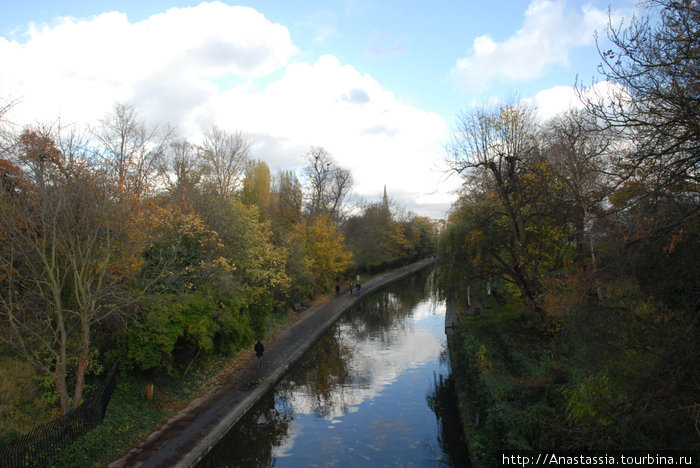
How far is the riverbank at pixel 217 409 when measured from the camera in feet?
32.4

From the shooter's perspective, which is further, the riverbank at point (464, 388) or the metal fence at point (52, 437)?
the riverbank at point (464, 388)

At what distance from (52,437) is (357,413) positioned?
8.74 metres

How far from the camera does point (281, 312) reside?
28672 mm

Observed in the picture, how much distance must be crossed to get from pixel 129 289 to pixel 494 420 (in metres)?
10.4

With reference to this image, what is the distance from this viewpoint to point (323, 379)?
17.9m

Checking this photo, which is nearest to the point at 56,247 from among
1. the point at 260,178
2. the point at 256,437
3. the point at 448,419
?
the point at 256,437

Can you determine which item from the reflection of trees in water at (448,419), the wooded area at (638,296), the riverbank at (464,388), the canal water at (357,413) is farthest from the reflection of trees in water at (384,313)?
the wooded area at (638,296)

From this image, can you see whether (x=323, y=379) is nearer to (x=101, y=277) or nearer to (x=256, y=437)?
(x=256, y=437)

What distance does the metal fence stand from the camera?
24.3 ft

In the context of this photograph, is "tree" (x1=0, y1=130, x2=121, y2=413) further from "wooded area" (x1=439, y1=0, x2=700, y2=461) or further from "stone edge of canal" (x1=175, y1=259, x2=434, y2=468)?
"wooded area" (x1=439, y1=0, x2=700, y2=461)

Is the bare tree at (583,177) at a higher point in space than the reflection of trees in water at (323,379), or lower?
higher

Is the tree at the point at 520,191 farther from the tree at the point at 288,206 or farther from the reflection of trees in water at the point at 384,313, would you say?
the tree at the point at 288,206

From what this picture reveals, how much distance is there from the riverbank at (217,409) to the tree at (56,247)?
2.18 m

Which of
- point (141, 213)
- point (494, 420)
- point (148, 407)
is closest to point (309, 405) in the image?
point (148, 407)
